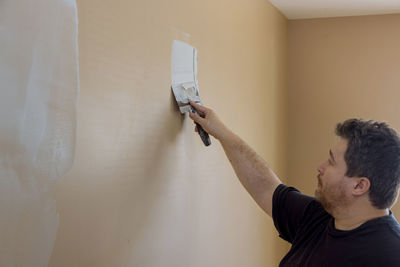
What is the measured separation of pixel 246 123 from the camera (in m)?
2.78

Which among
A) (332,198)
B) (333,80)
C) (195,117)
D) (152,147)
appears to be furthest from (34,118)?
(333,80)

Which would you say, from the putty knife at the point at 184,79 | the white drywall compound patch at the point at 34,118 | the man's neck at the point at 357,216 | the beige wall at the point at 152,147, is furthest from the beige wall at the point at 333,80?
the white drywall compound patch at the point at 34,118

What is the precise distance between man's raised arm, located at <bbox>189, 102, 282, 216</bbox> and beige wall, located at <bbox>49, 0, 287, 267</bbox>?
11cm

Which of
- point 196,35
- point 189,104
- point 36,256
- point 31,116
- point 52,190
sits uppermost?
point 196,35

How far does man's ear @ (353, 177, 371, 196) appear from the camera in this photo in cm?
152

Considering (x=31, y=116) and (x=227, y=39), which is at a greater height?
(x=227, y=39)

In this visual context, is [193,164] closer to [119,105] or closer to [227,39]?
[119,105]

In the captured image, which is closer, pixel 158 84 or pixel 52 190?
pixel 52 190

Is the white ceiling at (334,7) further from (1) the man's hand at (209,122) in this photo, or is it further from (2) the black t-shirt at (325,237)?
(2) the black t-shirt at (325,237)

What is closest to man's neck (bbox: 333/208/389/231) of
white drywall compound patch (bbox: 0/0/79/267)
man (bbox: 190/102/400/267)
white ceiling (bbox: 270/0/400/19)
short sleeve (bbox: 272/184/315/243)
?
man (bbox: 190/102/400/267)

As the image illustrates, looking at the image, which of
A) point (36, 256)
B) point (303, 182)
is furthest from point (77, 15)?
point (303, 182)

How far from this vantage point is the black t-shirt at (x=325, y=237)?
4.73 ft

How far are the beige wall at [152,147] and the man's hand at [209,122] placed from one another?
0.08m

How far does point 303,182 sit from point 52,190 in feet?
9.25
